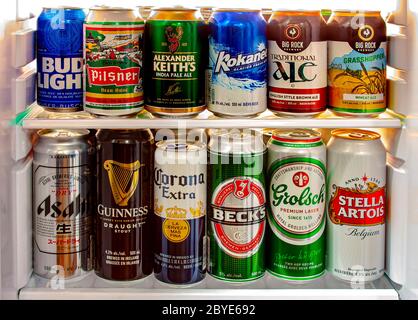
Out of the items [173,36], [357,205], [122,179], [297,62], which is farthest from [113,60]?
[357,205]

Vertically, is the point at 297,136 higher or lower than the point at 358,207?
higher

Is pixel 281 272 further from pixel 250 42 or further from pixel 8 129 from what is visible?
pixel 8 129

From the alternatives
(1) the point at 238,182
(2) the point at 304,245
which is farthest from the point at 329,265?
(1) the point at 238,182

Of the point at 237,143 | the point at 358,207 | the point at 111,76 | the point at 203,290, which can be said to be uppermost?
the point at 111,76

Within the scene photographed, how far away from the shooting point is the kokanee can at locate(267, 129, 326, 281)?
152cm

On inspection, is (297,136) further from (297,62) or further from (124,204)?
(124,204)

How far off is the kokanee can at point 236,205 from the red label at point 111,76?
22cm

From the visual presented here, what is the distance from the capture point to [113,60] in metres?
1.45

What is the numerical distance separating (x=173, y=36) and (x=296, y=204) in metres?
0.45

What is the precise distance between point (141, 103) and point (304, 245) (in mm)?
474

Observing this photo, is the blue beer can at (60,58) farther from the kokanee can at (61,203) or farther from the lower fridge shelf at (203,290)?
the lower fridge shelf at (203,290)

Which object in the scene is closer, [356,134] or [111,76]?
[111,76]

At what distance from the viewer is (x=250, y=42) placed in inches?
57.2

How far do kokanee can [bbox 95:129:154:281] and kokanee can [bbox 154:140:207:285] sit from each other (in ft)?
0.09
